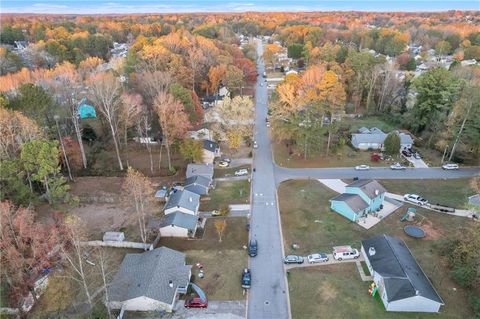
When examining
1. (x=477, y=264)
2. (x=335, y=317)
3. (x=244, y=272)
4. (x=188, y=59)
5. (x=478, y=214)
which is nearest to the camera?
(x=335, y=317)

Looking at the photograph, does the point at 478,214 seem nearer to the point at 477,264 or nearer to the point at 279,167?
the point at 477,264

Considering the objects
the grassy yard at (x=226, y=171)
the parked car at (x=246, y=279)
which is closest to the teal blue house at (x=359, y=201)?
the parked car at (x=246, y=279)

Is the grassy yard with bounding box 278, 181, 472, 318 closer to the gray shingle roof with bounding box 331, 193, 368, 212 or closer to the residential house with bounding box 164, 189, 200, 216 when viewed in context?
the gray shingle roof with bounding box 331, 193, 368, 212

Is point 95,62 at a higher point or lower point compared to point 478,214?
higher

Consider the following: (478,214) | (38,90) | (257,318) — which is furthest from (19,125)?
(478,214)

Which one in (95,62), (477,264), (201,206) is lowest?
(201,206)

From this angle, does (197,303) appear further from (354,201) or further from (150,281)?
(354,201)
